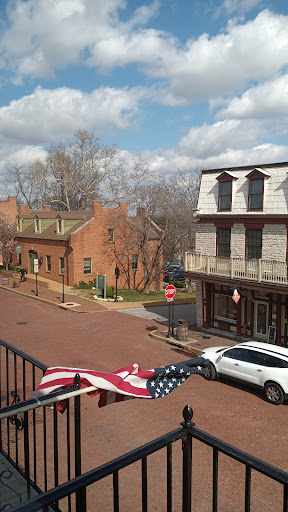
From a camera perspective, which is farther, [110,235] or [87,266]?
[110,235]

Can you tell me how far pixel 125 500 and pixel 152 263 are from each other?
32.3m

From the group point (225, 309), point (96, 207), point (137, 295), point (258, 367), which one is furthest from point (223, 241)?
point (96, 207)

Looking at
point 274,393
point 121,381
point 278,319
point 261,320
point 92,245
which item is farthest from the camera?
point 92,245

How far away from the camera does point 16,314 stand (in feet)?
85.4

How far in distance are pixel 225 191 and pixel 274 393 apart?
37.4 ft

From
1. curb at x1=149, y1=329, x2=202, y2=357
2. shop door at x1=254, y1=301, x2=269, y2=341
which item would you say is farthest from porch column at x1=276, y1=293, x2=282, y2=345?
curb at x1=149, y1=329, x2=202, y2=357

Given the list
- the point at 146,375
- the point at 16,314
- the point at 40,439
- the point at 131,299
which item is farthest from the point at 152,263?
the point at 146,375

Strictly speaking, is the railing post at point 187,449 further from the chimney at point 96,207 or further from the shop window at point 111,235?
the shop window at point 111,235

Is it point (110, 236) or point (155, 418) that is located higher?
point (110, 236)

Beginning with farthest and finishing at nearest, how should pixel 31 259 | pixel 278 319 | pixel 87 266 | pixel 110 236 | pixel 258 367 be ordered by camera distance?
pixel 31 259
pixel 110 236
pixel 87 266
pixel 278 319
pixel 258 367

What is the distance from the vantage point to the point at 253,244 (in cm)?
2028

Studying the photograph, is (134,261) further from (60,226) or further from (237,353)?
(237,353)

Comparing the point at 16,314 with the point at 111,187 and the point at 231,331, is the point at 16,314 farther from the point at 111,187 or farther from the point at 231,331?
the point at 111,187

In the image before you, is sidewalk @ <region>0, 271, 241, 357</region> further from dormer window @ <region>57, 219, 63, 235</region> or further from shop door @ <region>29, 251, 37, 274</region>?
dormer window @ <region>57, 219, 63, 235</region>
